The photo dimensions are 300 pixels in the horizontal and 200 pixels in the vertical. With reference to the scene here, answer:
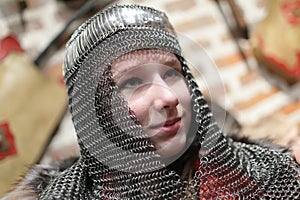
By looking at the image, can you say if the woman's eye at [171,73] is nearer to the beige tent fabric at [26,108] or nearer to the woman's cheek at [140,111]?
the woman's cheek at [140,111]

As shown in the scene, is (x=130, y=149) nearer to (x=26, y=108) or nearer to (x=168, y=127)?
(x=168, y=127)

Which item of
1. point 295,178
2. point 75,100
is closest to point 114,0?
point 75,100

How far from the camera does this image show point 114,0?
2.27 meters

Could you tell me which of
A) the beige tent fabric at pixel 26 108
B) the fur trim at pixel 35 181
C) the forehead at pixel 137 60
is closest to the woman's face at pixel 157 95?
the forehead at pixel 137 60

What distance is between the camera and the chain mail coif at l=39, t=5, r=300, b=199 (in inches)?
50.1

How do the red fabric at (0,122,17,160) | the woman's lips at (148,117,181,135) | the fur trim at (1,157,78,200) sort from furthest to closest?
the red fabric at (0,122,17,160) → the fur trim at (1,157,78,200) → the woman's lips at (148,117,181,135)

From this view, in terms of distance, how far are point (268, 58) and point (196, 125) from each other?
4.03 feet

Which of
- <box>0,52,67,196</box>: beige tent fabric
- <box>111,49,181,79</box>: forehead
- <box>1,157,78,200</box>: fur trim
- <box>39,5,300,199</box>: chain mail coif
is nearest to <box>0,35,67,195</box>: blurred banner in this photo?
<box>0,52,67,196</box>: beige tent fabric

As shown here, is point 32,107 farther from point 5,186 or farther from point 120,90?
point 120,90

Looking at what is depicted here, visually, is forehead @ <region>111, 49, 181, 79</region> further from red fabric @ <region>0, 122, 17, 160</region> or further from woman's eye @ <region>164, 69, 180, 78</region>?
red fabric @ <region>0, 122, 17, 160</region>

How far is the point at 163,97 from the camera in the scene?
4.02 feet

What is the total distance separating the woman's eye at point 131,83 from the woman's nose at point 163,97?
0.05 metres

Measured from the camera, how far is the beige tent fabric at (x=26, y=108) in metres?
1.94

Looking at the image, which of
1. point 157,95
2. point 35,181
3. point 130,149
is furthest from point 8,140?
point 157,95
